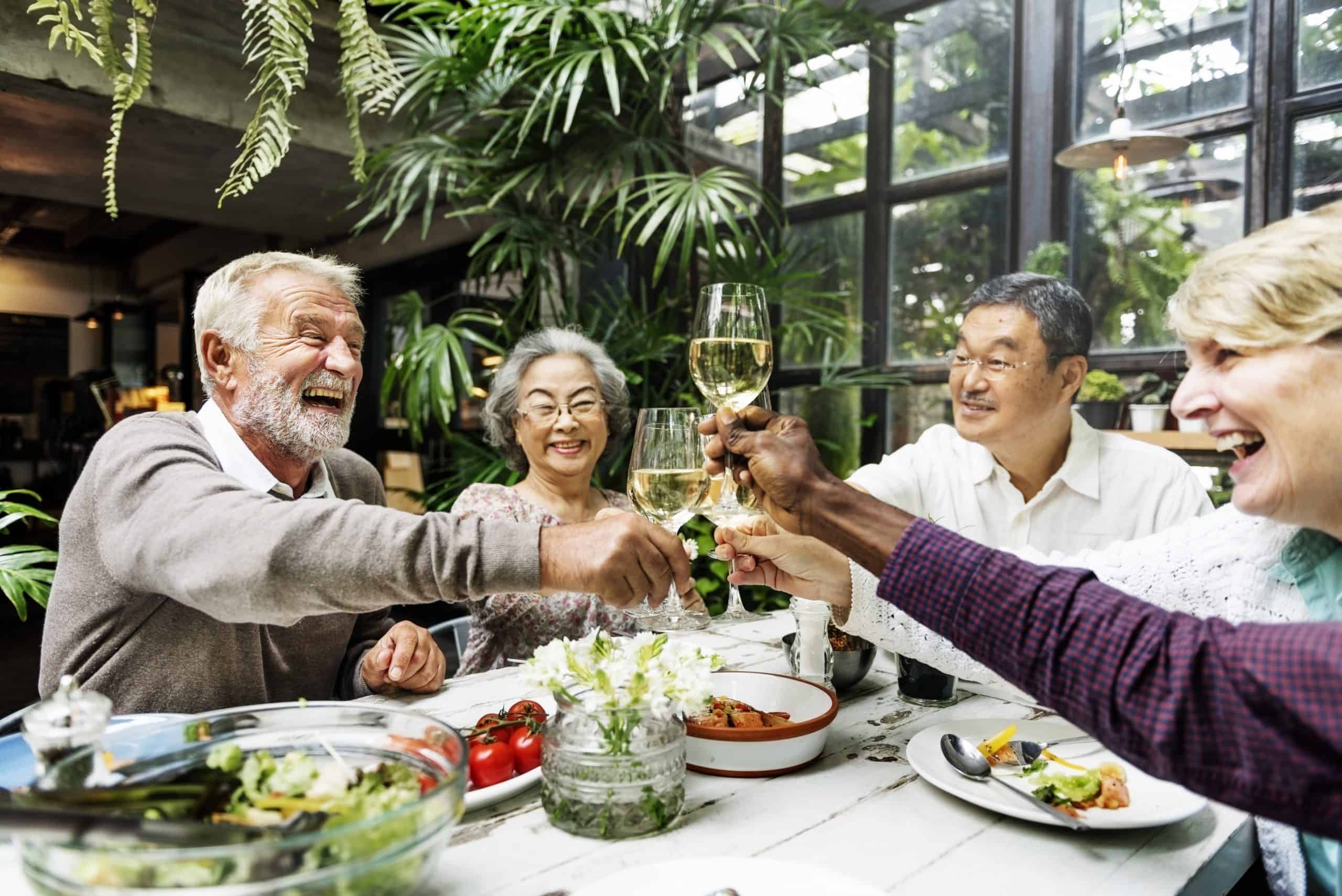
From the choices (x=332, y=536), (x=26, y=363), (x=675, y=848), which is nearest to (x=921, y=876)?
(x=675, y=848)

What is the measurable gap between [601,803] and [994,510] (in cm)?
174

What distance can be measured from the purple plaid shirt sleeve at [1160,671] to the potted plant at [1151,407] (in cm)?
243

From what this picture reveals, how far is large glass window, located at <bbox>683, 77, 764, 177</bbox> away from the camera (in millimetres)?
4484

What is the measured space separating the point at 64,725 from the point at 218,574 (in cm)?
33

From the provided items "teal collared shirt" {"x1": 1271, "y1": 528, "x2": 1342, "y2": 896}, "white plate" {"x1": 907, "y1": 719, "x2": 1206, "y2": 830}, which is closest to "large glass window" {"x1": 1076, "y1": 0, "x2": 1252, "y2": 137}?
"teal collared shirt" {"x1": 1271, "y1": 528, "x2": 1342, "y2": 896}

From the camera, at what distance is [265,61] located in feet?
6.88

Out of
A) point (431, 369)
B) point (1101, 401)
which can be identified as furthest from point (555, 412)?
point (1101, 401)

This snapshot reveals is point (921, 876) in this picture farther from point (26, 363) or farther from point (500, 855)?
point (26, 363)

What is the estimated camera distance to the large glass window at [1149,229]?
3.13m

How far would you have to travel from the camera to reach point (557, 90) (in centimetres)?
289

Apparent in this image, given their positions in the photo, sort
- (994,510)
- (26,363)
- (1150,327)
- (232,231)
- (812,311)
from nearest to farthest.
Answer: (994,510)
(1150,327)
(812,311)
(232,231)
(26,363)

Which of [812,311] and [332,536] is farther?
[812,311]

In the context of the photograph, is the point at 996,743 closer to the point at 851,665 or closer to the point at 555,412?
the point at 851,665

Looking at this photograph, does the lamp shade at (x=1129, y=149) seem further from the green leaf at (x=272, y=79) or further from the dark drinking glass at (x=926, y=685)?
the green leaf at (x=272, y=79)
